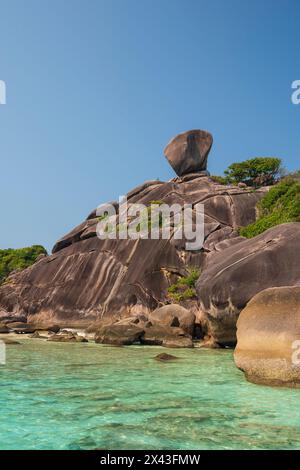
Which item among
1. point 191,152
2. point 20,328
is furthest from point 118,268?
point 191,152

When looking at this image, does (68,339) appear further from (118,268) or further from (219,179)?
(219,179)

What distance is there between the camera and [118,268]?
28438 millimetres

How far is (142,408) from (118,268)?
68.2ft

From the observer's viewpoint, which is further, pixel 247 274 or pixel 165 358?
pixel 247 274

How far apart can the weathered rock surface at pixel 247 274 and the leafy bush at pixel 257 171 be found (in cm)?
2618

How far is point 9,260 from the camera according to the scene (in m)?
52.6

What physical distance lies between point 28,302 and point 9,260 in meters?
20.9

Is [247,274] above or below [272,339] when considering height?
above

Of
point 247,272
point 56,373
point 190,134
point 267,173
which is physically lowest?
point 56,373

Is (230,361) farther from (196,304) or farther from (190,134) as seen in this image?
(190,134)

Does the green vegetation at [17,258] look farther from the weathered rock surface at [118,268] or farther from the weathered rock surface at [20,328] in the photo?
the weathered rock surface at [20,328]

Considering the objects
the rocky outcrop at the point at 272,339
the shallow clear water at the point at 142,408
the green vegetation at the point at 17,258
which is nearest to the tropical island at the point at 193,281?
the rocky outcrop at the point at 272,339

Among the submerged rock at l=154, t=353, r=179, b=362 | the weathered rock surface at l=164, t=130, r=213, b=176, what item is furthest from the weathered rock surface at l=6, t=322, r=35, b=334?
the weathered rock surface at l=164, t=130, r=213, b=176
